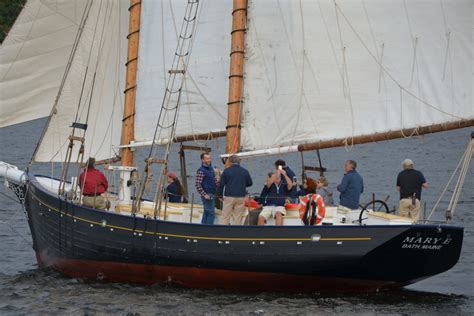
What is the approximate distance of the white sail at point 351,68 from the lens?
31594mm

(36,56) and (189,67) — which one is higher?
(36,56)

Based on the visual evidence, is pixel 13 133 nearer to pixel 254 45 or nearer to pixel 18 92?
pixel 18 92

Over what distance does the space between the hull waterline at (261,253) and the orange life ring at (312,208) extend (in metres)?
0.39

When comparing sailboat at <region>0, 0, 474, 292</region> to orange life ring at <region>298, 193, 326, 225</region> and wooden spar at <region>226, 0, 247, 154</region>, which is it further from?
orange life ring at <region>298, 193, 326, 225</region>

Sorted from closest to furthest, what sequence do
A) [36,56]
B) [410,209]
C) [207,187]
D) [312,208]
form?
[312,208] → [410,209] → [207,187] → [36,56]

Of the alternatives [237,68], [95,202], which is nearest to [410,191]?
[237,68]

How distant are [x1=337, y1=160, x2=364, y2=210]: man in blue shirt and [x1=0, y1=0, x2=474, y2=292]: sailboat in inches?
12.0

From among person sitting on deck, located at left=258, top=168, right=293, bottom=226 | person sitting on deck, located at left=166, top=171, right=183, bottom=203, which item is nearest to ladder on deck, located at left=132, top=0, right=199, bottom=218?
person sitting on deck, located at left=166, top=171, right=183, bottom=203

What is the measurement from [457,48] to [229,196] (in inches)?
258

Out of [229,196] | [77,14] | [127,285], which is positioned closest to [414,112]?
[229,196]

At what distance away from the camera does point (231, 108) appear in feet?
106

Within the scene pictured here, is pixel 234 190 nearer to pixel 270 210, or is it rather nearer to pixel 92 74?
pixel 270 210

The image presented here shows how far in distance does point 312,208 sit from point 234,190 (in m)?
2.05

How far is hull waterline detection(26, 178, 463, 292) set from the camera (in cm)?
2931
